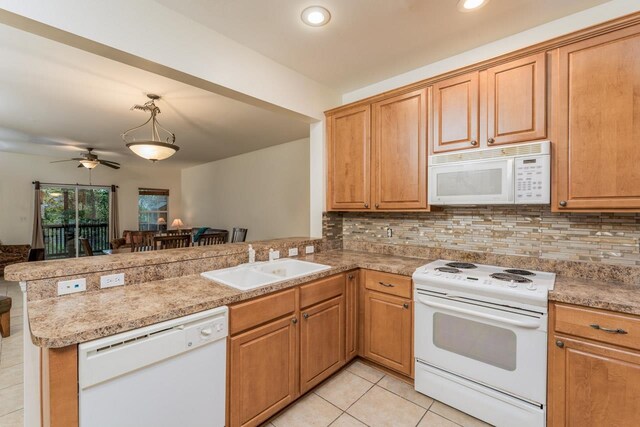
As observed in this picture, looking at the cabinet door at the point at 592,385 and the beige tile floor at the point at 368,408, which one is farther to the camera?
the beige tile floor at the point at 368,408

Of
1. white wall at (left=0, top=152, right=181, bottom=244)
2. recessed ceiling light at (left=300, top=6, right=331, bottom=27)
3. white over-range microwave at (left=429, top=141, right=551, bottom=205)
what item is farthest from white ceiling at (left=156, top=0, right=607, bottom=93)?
white wall at (left=0, top=152, right=181, bottom=244)

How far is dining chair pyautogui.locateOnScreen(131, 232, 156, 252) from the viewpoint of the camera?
3.70 meters

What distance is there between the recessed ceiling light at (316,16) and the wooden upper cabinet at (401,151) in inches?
34.6

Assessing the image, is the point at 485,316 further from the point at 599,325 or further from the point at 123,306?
the point at 123,306

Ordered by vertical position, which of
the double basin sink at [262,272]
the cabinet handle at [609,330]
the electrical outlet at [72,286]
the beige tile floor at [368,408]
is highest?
the electrical outlet at [72,286]

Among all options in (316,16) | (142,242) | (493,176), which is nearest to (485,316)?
(493,176)

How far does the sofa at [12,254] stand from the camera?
540 centimetres

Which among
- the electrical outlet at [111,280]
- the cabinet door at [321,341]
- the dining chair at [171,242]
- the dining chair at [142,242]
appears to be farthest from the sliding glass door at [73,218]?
the cabinet door at [321,341]

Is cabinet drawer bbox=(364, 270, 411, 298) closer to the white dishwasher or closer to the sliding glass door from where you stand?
the white dishwasher

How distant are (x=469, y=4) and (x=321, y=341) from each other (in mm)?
2352

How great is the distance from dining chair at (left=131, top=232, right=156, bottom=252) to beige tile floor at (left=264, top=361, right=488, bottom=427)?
2.82 meters

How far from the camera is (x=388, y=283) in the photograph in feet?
7.18

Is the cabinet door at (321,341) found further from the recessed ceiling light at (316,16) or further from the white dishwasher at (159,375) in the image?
the recessed ceiling light at (316,16)

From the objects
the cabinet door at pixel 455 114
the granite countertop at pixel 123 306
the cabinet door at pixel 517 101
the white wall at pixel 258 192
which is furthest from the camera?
the white wall at pixel 258 192
